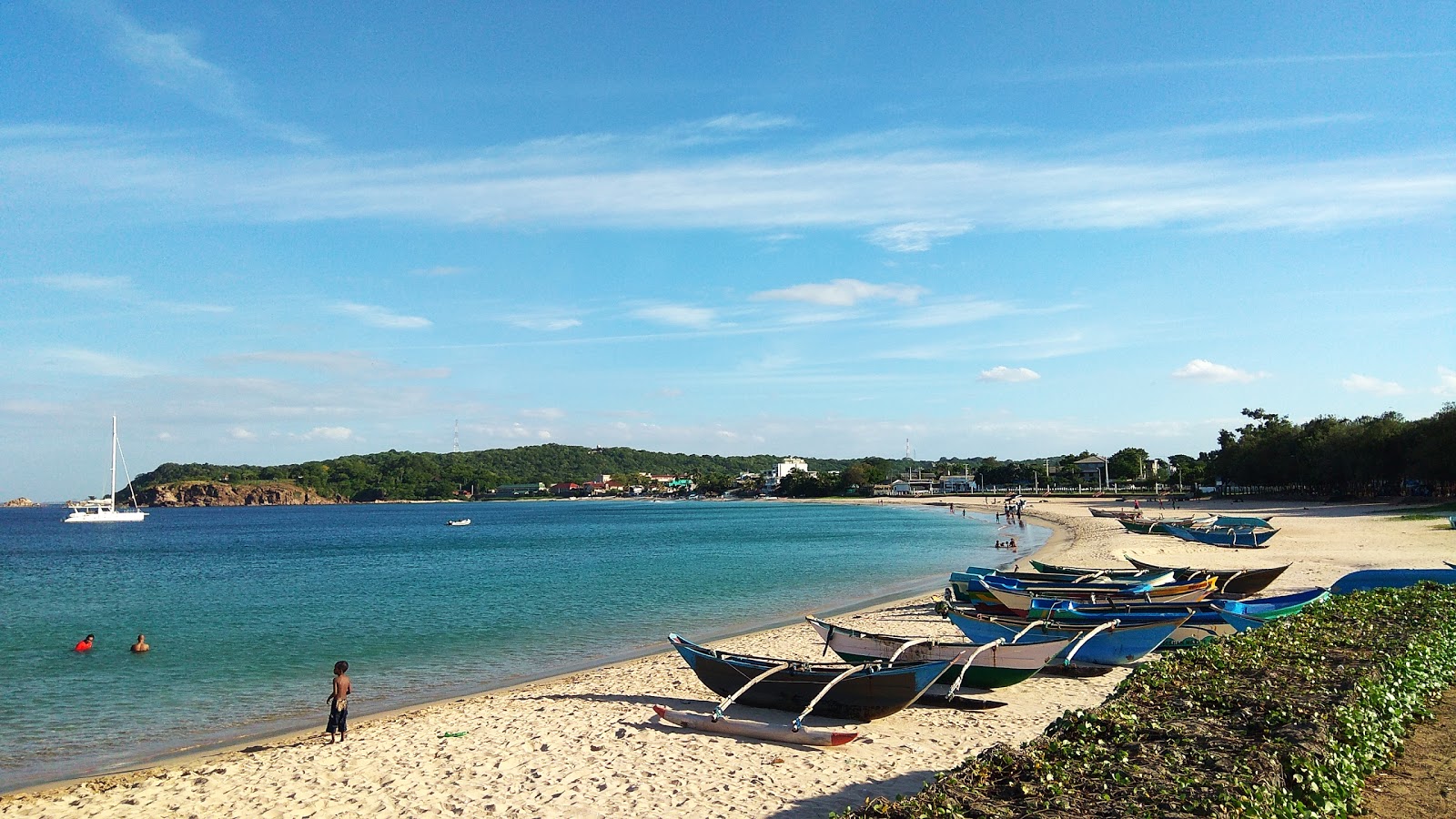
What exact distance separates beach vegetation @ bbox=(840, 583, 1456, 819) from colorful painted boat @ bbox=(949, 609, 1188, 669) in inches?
194

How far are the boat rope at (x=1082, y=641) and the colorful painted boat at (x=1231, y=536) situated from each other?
29154mm

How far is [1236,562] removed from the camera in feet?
109

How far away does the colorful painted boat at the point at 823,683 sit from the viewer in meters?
12.2

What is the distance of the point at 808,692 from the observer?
12.8m

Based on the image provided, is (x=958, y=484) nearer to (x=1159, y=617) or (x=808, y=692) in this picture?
(x=1159, y=617)

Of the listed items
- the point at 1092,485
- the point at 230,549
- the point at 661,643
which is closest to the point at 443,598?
the point at 661,643

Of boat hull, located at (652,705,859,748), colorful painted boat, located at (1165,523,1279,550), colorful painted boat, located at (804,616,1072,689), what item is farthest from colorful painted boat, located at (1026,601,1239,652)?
colorful painted boat, located at (1165,523,1279,550)

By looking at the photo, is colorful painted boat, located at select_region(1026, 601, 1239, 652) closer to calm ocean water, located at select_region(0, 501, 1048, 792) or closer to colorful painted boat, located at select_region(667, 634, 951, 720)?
colorful painted boat, located at select_region(667, 634, 951, 720)

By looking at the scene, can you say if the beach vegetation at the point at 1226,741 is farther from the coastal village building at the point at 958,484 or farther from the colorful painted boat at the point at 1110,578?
the coastal village building at the point at 958,484

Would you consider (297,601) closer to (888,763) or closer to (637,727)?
(637,727)

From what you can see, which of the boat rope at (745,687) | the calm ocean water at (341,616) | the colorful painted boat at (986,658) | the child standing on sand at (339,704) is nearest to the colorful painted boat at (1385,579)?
the colorful painted boat at (986,658)

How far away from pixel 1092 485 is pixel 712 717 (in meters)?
150

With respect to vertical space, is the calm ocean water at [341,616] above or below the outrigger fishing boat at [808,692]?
below

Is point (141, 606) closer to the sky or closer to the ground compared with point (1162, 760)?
closer to the ground
